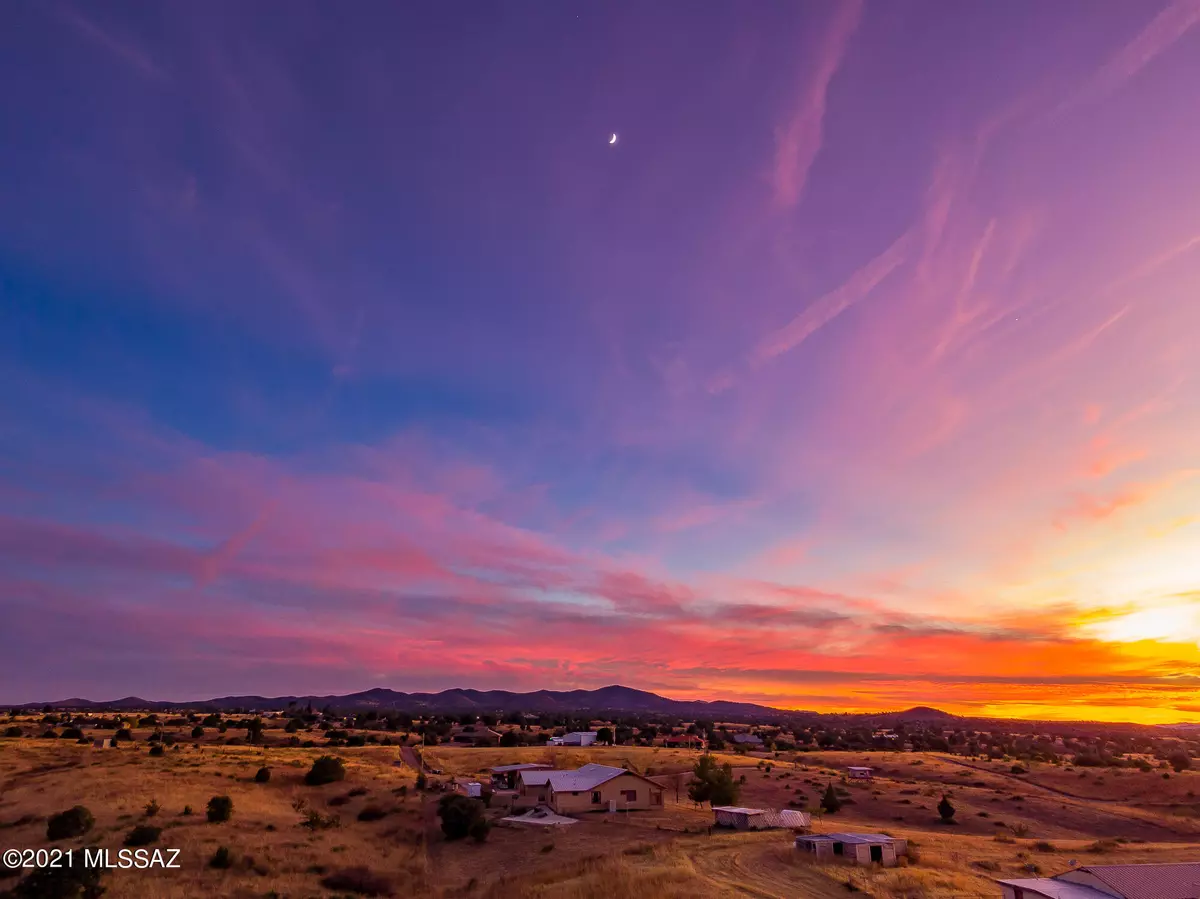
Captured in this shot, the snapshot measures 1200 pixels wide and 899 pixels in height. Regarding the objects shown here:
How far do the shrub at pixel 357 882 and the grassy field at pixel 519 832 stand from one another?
0.16 meters

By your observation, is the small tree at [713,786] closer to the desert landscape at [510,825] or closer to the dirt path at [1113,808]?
the desert landscape at [510,825]

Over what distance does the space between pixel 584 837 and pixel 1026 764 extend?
8385cm

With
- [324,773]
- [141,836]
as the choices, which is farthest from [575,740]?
[141,836]

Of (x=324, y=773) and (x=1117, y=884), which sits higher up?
(x=324, y=773)

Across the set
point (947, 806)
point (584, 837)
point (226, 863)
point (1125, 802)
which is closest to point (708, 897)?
point (584, 837)

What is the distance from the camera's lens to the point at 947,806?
230 ft

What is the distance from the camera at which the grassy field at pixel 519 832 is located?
4031 cm

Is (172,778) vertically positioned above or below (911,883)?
above

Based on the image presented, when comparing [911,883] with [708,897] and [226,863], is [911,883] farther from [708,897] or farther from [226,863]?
[226,863]

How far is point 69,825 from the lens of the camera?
153 ft

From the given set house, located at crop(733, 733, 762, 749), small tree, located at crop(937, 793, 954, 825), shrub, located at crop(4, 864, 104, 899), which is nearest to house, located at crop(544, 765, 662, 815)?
small tree, located at crop(937, 793, 954, 825)

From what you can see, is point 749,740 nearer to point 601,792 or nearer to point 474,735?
point 474,735

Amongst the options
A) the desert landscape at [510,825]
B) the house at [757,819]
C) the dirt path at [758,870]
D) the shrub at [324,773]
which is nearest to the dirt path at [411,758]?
the desert landscape at [510,825]

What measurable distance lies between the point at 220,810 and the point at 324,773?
721 inches
